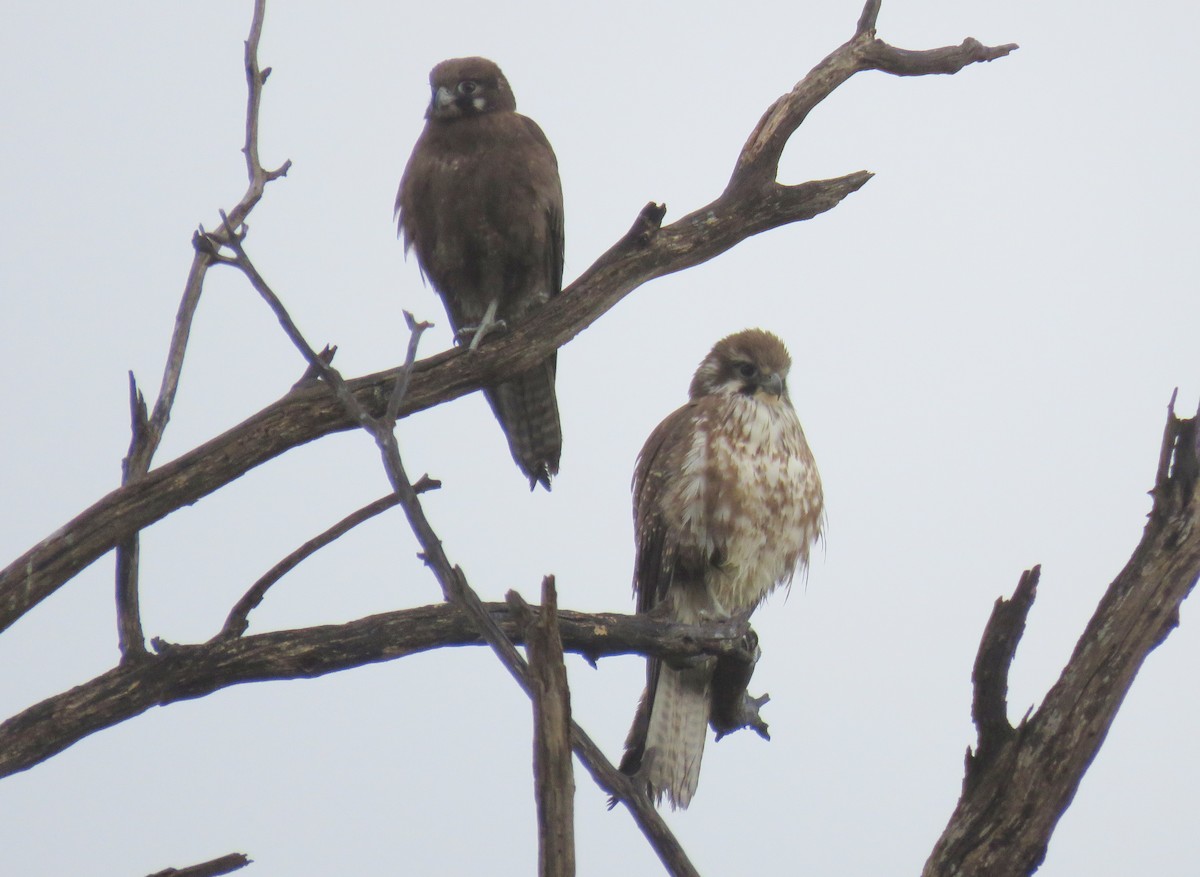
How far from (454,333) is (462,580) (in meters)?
3.36

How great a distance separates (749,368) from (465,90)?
1.75 metres

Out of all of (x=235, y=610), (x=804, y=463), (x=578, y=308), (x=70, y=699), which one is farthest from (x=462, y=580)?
(x=804, y=463)

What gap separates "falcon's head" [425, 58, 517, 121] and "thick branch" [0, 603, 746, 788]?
2.78 metres

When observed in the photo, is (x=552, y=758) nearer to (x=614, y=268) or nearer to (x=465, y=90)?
(x=614, y=268)

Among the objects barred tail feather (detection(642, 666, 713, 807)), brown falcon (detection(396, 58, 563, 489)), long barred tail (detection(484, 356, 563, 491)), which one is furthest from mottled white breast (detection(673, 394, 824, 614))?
long barred tail (detection(484, 356, 563, 491))

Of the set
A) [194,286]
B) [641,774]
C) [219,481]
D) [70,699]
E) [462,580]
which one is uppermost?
[194,286]

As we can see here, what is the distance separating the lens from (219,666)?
12.9 feet

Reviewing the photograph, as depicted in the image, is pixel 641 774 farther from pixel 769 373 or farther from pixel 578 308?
pixel 769 373

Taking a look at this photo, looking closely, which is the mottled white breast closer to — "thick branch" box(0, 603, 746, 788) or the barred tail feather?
the barred tail feather

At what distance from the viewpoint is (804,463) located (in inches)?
230

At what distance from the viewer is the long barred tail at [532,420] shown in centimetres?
652

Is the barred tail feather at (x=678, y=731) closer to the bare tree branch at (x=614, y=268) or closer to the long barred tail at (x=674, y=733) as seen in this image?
the long barred tail at (x=674, y=733)

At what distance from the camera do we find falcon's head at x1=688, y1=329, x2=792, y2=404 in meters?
5.96

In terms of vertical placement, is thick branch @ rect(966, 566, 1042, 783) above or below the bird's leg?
below
